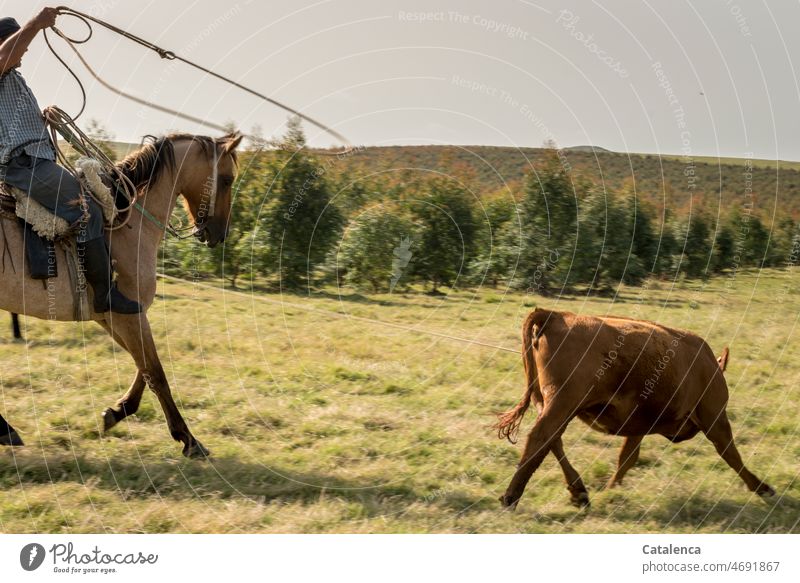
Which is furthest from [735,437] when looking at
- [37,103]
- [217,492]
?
[37,103]

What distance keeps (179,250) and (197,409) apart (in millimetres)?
13477

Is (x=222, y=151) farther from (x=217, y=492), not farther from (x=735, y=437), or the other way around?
(x=735, y=437)

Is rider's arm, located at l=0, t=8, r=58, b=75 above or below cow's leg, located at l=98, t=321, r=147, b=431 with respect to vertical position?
above

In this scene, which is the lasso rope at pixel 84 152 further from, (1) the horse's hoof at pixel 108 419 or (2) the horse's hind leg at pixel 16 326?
(2) the horse's hind leg at pixel 16 326

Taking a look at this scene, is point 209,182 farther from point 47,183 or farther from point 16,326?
point 16,326

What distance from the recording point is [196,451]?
736 centimetres

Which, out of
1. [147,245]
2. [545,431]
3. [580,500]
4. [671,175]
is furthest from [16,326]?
[671,175]

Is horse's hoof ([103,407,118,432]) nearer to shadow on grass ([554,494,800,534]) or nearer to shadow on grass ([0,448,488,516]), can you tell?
shadow on grass ([0,448,488,516])

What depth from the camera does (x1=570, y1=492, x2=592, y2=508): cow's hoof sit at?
6652mm

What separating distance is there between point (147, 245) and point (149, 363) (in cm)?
125

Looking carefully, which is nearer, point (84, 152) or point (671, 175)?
point (84, 152)

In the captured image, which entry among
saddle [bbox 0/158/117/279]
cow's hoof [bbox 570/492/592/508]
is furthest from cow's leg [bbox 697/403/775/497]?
saddle [bbox 0/158/117/279]

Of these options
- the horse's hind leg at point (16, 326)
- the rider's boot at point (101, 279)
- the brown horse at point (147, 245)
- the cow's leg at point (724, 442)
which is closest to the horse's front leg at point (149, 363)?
the brown horse at point (147, 245)

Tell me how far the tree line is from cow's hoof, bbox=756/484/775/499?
13.2m
